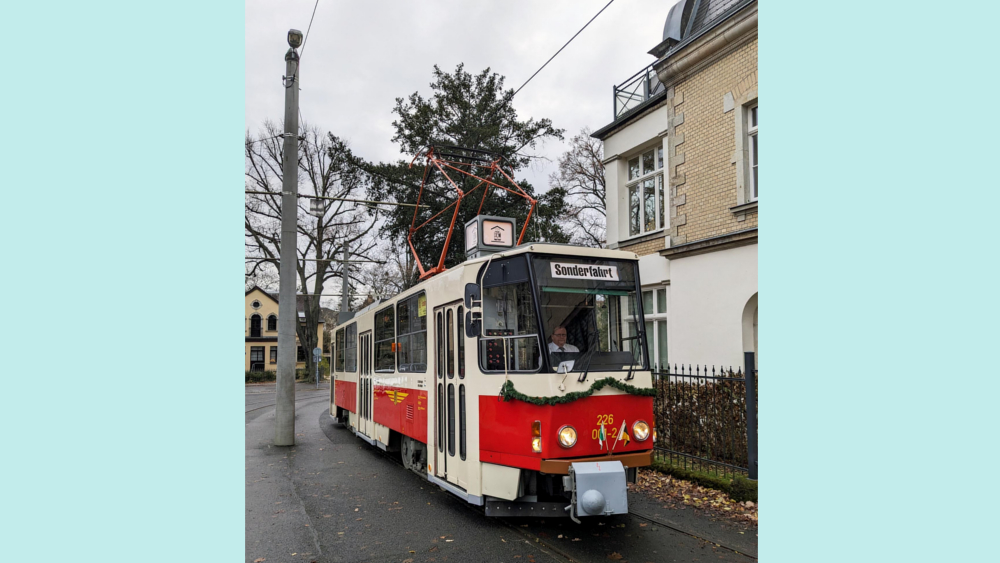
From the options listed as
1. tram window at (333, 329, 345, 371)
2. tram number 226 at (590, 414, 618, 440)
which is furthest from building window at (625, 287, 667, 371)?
tram window at (333, 329, 345, 371)

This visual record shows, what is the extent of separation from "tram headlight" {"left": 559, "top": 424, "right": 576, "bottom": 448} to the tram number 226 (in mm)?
264

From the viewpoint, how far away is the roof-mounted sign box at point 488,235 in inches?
322

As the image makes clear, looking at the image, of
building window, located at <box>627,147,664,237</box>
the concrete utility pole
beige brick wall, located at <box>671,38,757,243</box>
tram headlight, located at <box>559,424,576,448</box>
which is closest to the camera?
tram headlight, located at <box>559,424,576,448</box>

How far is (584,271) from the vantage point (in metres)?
6.72

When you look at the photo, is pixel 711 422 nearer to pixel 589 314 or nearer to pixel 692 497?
pixel 692 497

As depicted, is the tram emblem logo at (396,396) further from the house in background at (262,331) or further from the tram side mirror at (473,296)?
the tram side mirror at (473,296)

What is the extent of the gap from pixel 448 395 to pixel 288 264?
694cm

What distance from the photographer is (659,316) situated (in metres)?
13.2

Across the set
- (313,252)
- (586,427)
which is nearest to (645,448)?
(586,427)

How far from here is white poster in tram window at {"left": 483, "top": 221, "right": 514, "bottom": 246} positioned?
8680 millimetres

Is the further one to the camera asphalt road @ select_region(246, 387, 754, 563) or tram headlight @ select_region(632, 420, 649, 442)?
tram headlight @ select_region(632, 420, 649, 442)

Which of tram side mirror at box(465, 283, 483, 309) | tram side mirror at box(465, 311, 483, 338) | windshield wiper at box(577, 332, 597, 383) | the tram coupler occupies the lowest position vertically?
the tram coupler

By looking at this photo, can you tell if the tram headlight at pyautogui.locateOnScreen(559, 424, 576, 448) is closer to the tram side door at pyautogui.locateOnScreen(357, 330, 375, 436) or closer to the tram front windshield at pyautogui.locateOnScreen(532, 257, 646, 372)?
the tram front windshield at pyautogui.locateOnScreen(532, 257, 646, 372)

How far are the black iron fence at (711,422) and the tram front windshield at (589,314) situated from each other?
1.95 meters
